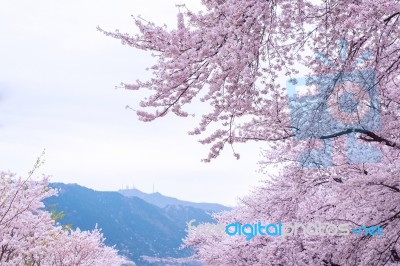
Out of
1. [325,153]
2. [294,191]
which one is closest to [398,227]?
[325,153]

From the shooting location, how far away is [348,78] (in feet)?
18.0

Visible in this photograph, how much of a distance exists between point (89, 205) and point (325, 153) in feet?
535

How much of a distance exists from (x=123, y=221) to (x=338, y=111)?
563 ft

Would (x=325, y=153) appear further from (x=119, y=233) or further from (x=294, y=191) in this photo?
(x=119, y=233)

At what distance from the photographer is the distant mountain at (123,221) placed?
490ft

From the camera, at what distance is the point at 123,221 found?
559ft

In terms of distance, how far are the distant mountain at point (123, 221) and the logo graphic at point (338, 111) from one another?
130 m

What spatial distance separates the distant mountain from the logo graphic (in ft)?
426

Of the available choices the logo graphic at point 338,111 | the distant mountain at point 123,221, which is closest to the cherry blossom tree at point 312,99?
the logo graphic at point 338,111
